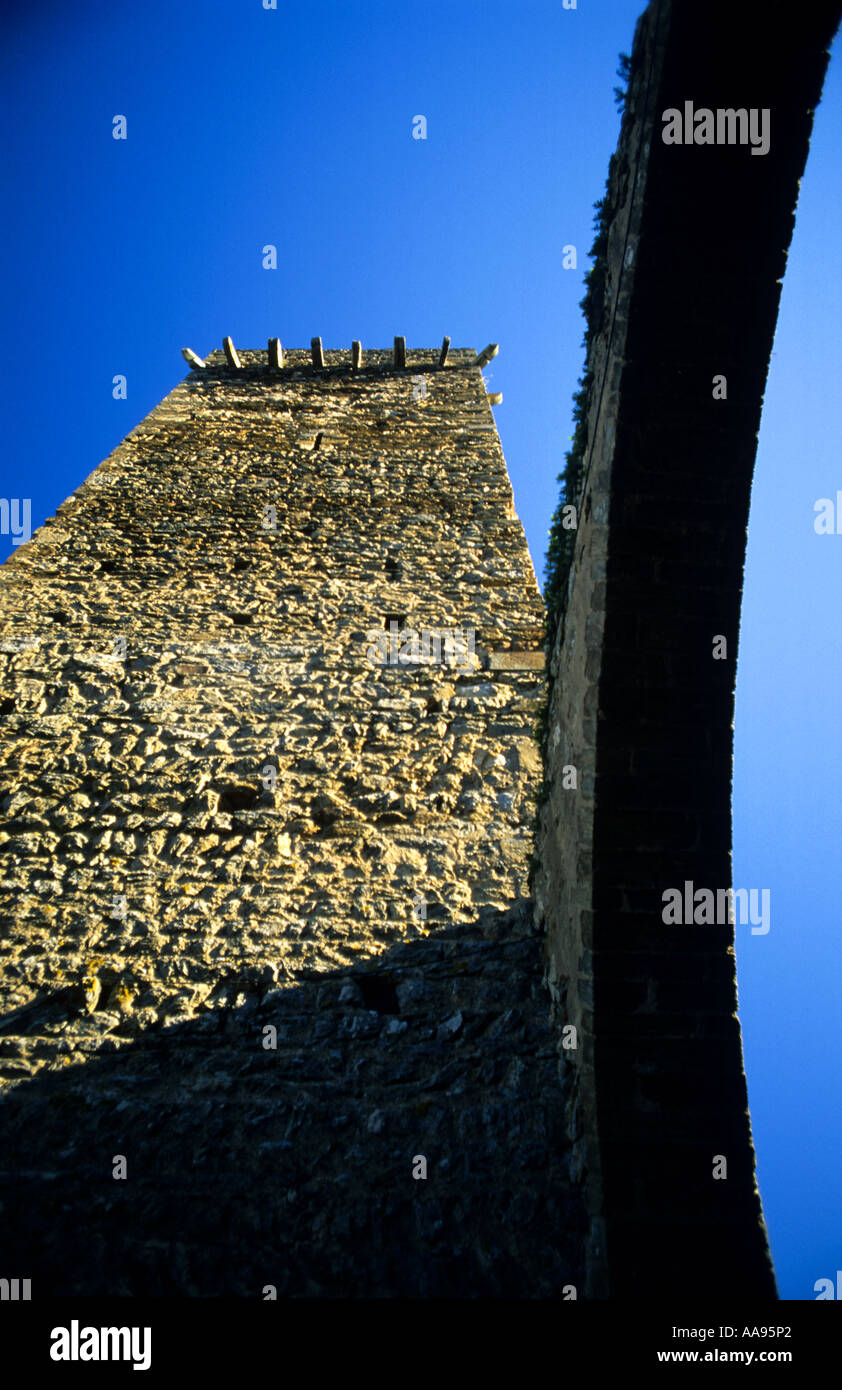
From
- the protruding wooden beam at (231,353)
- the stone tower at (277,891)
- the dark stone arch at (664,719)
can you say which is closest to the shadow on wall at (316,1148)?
the stone tower at (277,891)

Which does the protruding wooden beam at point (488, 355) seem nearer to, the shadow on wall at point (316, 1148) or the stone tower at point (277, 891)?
the stone tower at point (277, 891)

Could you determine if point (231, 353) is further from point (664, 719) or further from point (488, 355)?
point (664, 719)

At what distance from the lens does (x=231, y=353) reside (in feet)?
24.5

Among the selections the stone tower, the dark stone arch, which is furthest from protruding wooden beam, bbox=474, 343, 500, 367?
the dark stone arch

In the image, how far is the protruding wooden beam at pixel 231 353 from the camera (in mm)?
7422

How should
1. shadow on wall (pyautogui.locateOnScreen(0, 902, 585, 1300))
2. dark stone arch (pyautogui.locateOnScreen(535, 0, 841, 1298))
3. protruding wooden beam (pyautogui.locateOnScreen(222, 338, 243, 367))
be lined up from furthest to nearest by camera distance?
1. protruding wooden beam (pyautogui.locateOnScreen(222, 338, 243, 367))
2. shadow on wall (pyautogui.locateOnScreen(0, 902, 585, 1300))
3. dark stone arch (pyautogui.locateOnScreen(535, 0, 841, 1298))

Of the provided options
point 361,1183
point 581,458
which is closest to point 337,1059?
point 361,1183

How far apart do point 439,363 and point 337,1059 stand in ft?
22.0

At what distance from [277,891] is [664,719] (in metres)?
1.80

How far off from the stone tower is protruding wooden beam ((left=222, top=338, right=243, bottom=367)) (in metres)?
2.09

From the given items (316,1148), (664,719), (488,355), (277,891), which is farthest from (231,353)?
(316,1148)

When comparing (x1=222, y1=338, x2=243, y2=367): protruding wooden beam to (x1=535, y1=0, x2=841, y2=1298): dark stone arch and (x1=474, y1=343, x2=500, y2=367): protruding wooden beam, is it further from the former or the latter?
(x1=535, y1=0, x2=841, y2=1298): dark stone arch

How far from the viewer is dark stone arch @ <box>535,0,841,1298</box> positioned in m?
2.13
